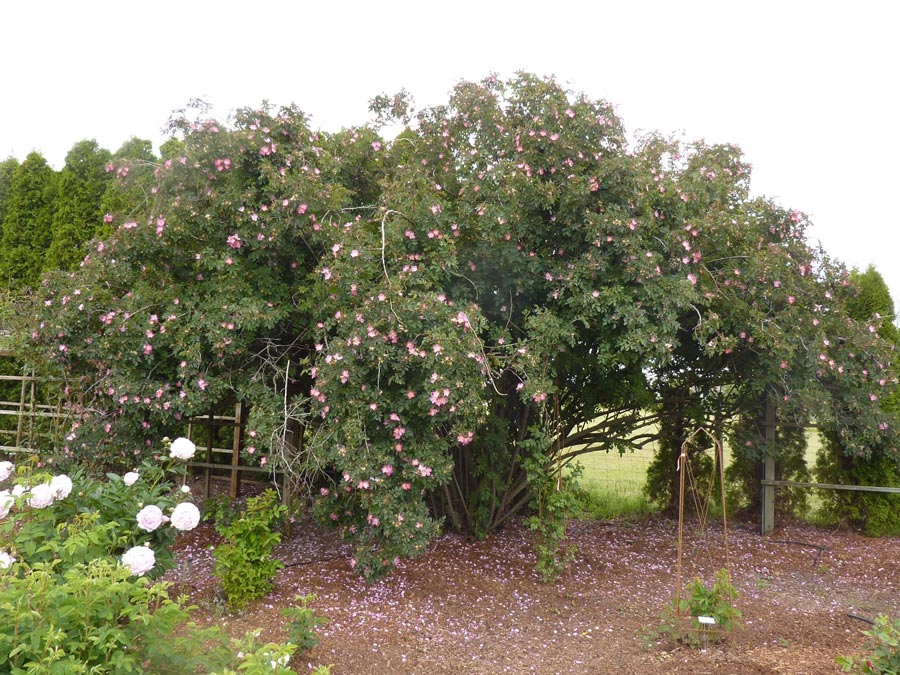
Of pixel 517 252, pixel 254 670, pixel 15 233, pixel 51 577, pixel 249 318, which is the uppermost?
pixel 15 233

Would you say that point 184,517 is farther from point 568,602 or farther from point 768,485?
point 768,485

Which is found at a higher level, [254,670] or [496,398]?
[496,398]

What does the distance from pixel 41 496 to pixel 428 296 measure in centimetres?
202

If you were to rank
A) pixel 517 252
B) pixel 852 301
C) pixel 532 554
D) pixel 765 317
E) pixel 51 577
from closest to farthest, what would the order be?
pixel 51 577
pixel 517 252
pixel 765 317
pixel 532 554
pixel 852 301

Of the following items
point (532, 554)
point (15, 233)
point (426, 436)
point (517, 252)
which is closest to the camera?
point (426, 436)

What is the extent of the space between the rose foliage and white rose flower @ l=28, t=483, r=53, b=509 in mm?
1257

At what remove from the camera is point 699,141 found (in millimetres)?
5559

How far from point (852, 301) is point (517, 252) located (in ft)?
12.9

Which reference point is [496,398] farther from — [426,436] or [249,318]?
[249,318]

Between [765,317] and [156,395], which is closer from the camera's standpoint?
[156,395]

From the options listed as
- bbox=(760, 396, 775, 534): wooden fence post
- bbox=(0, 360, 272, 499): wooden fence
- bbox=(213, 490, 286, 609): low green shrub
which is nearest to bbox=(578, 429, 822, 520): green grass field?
bbox=(760, 396, 775, 534): wooden fence post

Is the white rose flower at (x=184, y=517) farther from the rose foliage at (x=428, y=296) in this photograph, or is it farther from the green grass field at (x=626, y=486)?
the green grass field at (x=626, y=486)

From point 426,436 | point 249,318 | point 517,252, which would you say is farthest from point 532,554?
point 249,318

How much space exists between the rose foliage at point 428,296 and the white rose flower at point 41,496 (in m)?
1.26
